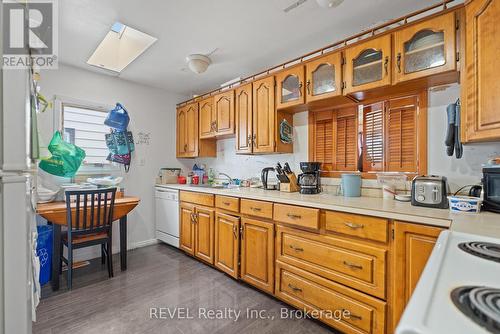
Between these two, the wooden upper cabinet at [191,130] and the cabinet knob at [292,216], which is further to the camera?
the wooden upper cabinet at [191,130]

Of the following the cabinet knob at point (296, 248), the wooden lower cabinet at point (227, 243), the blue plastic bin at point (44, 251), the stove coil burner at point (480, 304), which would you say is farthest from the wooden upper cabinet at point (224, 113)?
the stove coil burner at point (480, 304)

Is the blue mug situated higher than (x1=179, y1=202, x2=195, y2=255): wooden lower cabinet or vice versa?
the blue mug

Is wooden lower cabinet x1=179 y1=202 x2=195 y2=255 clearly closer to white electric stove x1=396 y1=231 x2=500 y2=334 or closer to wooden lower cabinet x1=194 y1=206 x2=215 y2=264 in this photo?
wooden lower cabinet x1=194 y1=206 x2=215 y2=264

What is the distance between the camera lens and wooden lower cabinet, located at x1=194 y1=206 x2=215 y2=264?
2.64 m

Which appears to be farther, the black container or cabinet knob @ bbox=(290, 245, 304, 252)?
the black container

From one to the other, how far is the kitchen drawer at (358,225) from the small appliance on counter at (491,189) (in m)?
0.62

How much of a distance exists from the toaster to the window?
34cm

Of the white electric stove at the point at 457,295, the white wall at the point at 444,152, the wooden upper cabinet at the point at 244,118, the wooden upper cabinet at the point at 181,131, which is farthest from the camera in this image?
the wooden upper cabinet at the point at 181,131

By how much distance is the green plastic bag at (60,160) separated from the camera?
2.50 meters

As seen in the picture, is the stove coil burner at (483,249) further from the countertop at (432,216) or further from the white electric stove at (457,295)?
the countertop at (432,216)

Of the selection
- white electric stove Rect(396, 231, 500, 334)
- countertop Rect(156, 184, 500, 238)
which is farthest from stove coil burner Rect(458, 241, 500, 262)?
countertop Rect(156, 184, 500, 238)

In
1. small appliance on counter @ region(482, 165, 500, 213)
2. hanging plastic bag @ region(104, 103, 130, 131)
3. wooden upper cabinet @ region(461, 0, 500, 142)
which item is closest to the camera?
wooden upper cabinet @ region(461, 0, 500, 142)

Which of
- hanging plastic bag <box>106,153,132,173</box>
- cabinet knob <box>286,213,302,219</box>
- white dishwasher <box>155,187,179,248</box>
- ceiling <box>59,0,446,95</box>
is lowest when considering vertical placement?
white dishwasher <box>155,187,179,248</box>

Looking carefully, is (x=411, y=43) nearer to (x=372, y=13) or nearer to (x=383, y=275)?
(x=372, y=13)
